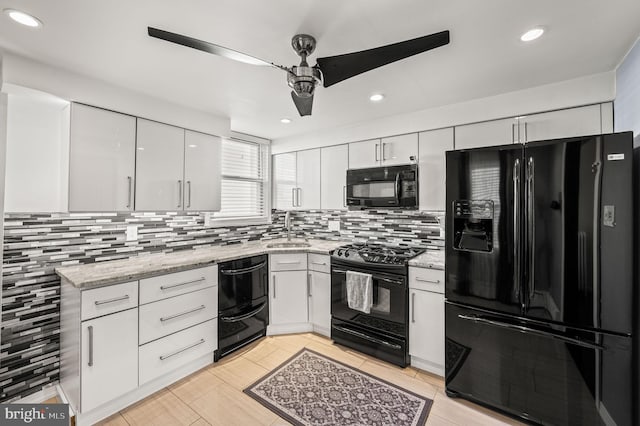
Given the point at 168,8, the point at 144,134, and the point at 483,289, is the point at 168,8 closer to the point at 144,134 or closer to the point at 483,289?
the point at 144,134

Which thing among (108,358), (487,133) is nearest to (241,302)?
(108,358)

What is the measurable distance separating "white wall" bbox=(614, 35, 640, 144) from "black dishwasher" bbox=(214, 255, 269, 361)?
2.96 meters

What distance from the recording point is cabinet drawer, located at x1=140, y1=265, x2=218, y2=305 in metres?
2.01

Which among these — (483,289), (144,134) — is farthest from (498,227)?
(144,134)

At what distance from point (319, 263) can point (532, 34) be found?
2392mm

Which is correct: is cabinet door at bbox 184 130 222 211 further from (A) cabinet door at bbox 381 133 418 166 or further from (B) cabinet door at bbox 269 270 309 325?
(A) cabinet door at bbox 381 133 418 166

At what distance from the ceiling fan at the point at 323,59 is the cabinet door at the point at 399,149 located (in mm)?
1467

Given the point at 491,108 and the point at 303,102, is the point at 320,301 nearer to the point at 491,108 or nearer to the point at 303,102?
the point at 303,102

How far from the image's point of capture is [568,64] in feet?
5.90

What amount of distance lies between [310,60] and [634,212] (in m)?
2.14

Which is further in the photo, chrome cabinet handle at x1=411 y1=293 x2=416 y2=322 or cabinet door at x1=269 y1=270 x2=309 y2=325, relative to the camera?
cabinet door at x1=269 y1=270 x2=309 y2=325

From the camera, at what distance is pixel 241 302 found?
2.66m

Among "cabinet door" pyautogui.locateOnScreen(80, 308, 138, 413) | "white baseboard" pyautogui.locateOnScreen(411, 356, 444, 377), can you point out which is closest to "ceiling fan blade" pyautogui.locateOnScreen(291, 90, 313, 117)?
"cabinet door" pyautogui.locateOnScreen(80, 308, 138, 413)

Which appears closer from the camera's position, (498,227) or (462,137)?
(498,227)
